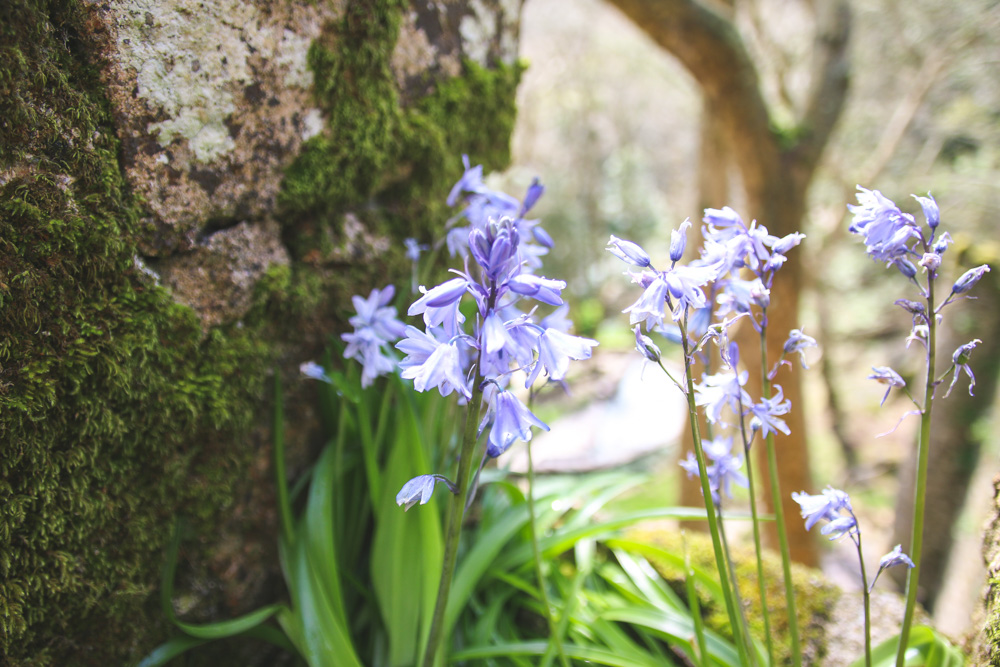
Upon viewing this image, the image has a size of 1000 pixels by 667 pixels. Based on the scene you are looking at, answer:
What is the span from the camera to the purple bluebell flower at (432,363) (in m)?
0.81

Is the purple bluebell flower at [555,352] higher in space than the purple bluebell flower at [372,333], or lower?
lower

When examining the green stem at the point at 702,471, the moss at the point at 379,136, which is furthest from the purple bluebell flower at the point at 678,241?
the moss at the point at 379,136

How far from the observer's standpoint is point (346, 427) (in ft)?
5.38

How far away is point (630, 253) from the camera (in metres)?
0.89

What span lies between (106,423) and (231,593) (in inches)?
25.6

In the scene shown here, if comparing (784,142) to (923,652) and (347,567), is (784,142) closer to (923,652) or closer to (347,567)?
(923,652)

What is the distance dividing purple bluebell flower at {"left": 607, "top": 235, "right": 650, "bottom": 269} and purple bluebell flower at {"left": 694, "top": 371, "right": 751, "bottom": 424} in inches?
10.4

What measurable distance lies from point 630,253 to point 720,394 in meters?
0.34

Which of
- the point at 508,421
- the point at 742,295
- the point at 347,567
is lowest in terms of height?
the point at 347,567

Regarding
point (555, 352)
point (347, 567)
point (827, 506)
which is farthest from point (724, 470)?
point (347, 567)

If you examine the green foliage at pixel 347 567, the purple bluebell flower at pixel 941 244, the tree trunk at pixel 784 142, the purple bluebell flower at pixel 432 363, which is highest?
the tree trunk at pixel 784 142

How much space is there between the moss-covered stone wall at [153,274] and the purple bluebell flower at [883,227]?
1.25 metres

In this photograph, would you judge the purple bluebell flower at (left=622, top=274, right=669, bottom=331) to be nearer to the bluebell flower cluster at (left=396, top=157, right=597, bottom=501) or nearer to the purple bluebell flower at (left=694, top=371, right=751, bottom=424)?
the bluebell flower cluster at (left=396, top=157, right=597, bottom=501)

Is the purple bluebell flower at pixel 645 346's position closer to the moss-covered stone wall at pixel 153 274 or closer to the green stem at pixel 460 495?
the green stem at pixel 460 495
